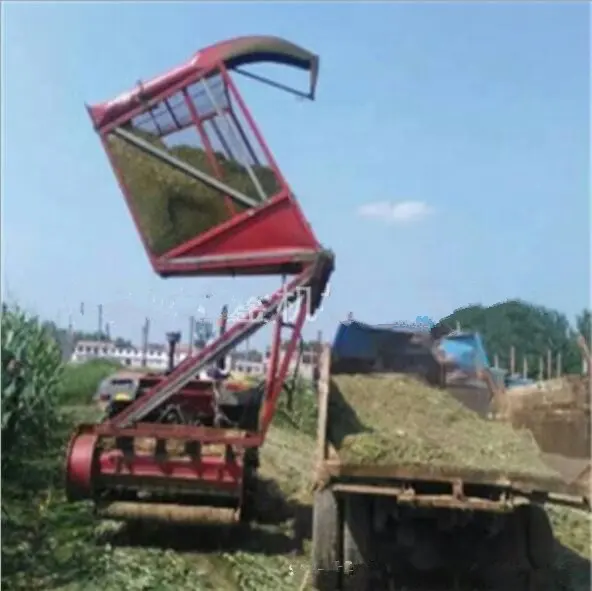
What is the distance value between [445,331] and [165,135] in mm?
3704

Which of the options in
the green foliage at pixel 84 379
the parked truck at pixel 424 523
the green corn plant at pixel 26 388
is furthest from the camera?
the green foliage at pixel 84 379

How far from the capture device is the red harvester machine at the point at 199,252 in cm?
744

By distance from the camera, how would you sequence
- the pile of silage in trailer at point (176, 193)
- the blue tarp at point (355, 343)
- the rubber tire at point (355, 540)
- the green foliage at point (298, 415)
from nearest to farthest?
1. the rubber tire at point (355, 540)
2. the blue tarp at point (355, 343)
3. the pile of silage in trailer at point (176, 193)
4. the green foliage at point (298, 415)

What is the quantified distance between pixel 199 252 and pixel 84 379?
55.4 feet

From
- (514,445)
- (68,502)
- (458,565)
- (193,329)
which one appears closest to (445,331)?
(514,445)

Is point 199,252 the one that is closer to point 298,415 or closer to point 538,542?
point 538,542

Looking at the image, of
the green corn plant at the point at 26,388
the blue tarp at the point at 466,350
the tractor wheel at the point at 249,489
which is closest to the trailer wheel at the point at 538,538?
the blue tarp at the point at 466,350

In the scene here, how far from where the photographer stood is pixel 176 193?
773 cm

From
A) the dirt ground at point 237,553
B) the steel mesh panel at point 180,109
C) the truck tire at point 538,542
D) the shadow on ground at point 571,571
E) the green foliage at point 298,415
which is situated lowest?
the shadow on ground at point 571,571

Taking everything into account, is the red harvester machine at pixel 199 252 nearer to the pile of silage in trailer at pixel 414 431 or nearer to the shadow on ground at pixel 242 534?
the shadow on ground at pixel 242 534

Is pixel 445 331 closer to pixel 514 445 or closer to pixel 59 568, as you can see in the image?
pixel 514 445

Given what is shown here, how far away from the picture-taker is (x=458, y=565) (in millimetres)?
6605

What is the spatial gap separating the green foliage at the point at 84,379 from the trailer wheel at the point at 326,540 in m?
14.9

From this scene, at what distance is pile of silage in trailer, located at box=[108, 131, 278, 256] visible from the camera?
7.69 m
